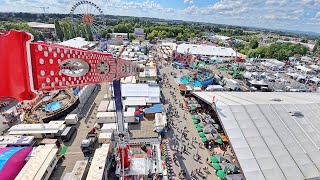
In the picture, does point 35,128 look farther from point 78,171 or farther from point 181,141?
point 181,141

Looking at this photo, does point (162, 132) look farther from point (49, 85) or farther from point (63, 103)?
point (49, 85)

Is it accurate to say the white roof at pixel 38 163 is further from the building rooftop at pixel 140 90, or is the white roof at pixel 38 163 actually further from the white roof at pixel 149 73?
the white roof at pixel 149 73

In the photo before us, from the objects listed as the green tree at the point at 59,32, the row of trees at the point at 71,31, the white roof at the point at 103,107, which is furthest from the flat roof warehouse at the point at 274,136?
the green tree at the point at 59,32

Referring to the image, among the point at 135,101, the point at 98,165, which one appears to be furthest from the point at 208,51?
the point at 98,165

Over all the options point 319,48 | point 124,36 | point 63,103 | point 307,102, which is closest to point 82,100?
point 63,103

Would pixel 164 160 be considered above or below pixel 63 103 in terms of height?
below

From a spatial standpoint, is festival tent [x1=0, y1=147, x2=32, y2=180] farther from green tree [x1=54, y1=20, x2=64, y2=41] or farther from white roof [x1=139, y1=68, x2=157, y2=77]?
green tree [x1=54, y1=20, x2=64, y2=41]

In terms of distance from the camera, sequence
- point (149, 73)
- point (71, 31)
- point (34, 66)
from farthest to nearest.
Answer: point (71, 31)
point (149, 73)
point (34, 66)

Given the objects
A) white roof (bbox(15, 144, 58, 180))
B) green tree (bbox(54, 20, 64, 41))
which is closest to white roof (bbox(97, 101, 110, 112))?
white roof (bbox(15, 144, 58, 180))
